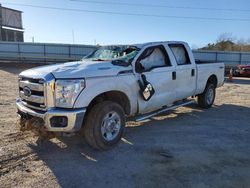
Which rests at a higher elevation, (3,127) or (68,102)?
(68,102)

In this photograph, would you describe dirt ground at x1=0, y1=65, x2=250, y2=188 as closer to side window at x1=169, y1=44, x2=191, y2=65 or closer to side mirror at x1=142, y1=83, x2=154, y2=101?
side mirror at x1=142, y1=83, x2=154, y2=101

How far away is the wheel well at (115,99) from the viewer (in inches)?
211

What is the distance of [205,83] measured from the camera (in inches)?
339

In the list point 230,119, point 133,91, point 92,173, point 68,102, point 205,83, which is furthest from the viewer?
point 205,83

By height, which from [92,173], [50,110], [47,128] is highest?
[50,110]

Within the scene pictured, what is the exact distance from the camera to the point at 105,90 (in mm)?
5152

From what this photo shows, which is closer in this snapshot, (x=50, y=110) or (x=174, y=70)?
(x=50, y=110)

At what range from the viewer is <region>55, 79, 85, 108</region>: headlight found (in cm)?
468

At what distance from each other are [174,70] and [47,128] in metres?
3.35

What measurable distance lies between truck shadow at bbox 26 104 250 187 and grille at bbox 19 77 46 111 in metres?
0.80

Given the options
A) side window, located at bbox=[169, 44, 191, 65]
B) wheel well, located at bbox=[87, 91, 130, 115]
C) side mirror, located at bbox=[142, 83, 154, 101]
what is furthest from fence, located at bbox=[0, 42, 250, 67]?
wheel well, located at bbox=[87, 91, 130, 115]

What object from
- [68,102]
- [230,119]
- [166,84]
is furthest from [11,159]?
[230,119]

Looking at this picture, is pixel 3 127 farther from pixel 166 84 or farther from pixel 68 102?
pixel 166 84

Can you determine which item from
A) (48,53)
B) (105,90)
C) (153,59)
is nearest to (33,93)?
(105,90)
